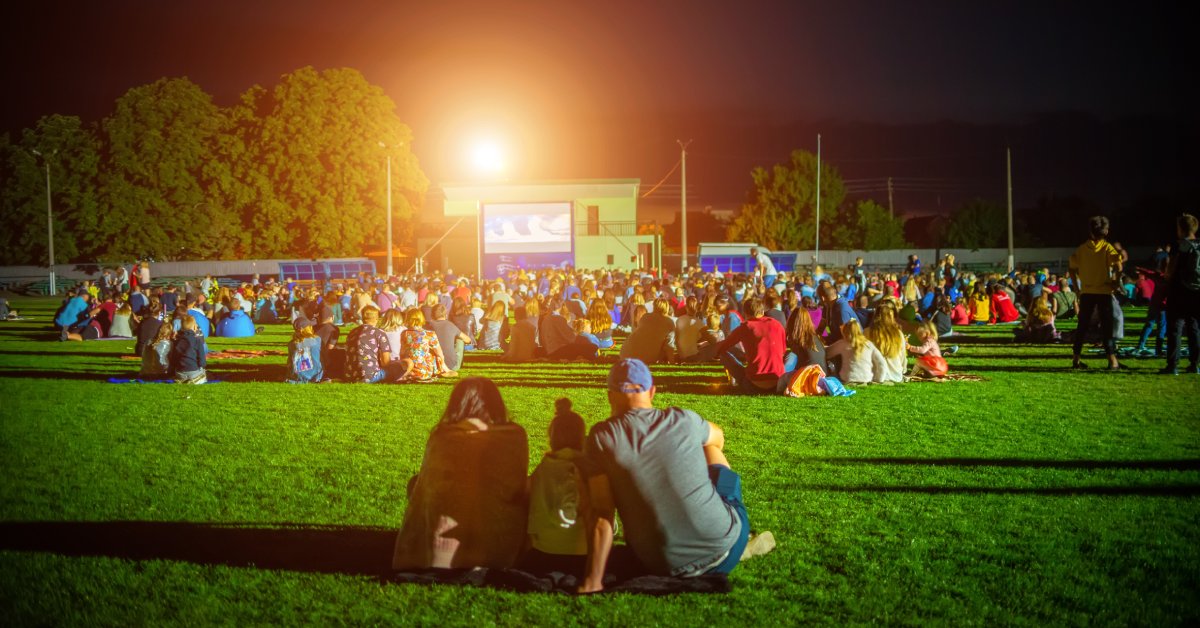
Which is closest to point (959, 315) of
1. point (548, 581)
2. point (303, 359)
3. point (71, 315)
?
point (303, 359)

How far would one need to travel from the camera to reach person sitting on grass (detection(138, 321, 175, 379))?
13.6m

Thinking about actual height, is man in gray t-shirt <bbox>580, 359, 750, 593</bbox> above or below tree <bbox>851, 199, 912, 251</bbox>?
below

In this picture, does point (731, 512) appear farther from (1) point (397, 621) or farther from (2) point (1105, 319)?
(2) point (1105, 319)

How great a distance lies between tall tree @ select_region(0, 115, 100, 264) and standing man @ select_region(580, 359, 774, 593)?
60.6 metres

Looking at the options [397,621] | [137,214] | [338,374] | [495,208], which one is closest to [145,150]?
[137,214]

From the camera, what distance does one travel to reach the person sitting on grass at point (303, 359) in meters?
13.4

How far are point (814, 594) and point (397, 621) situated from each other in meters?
2.18

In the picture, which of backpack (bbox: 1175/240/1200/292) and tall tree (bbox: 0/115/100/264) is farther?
A: tall tree (bbox: 0/115/100/264)

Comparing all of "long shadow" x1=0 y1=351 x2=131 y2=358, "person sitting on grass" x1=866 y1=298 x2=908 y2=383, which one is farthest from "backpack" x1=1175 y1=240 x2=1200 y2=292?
"long shadow" x1=0 y1=351 x2=131 y2=358

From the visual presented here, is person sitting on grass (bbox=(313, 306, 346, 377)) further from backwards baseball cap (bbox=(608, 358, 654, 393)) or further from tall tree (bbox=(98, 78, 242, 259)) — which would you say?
tall tree (bbox=(98, 78, 242, 259))

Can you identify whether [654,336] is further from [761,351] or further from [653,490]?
[653,490]

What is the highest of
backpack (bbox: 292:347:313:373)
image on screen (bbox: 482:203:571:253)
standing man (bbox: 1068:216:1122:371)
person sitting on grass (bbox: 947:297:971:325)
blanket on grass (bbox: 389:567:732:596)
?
image on screen (bbox: 482:203:571:253)

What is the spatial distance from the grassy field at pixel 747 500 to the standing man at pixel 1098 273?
121 centimetres

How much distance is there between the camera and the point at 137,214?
181 ft
